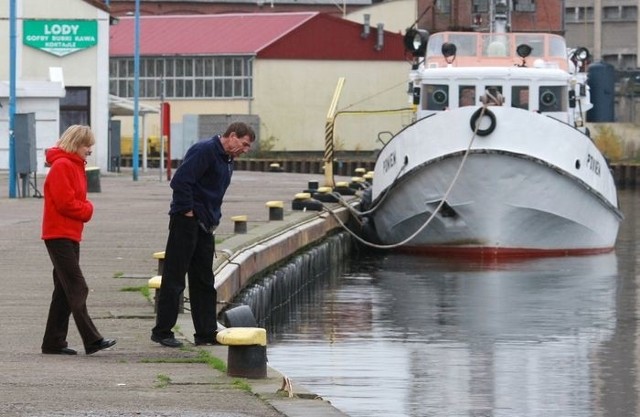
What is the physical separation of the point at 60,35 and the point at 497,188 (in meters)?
21.9

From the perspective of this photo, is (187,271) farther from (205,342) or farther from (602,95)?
(602,95)

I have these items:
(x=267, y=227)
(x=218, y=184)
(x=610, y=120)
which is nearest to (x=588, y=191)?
(x=267, y=227)

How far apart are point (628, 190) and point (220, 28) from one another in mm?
24991

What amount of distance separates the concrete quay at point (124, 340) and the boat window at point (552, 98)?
5.81 metres

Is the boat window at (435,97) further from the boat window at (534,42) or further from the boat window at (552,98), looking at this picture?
the boat window at (534,42)

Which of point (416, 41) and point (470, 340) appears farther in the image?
point (416, 41)

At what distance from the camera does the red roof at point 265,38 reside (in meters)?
75.8

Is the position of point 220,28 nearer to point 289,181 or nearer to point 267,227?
point 289,181

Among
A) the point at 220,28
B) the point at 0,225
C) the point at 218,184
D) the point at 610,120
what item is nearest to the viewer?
the point at 218,184

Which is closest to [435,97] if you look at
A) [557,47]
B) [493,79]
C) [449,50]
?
[449,50]

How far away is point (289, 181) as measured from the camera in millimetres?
47219

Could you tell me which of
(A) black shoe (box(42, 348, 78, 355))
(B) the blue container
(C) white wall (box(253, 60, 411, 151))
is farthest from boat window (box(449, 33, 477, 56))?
(C) white wall (box(253, 60, 411, 151))

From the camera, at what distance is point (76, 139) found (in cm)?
1262

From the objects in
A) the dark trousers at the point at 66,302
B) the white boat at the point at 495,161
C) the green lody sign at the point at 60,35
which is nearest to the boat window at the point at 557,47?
the white boat at the point at 495,161
